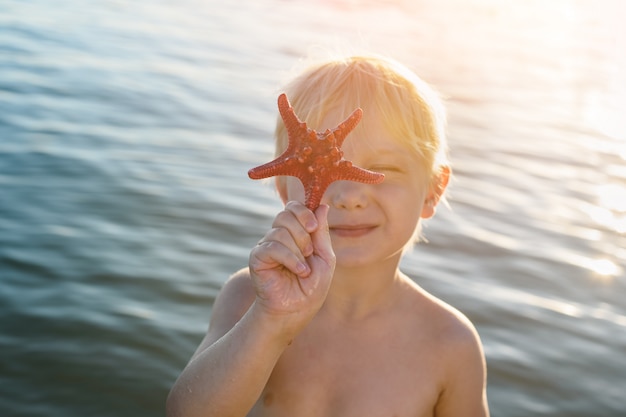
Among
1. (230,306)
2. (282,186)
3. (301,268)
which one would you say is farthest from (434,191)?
(301,268)

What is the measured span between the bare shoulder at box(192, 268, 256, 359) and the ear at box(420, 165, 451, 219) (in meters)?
0.80

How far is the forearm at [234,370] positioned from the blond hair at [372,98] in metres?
0.89

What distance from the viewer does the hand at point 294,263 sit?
280 cm

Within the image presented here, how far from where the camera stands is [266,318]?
2932mm

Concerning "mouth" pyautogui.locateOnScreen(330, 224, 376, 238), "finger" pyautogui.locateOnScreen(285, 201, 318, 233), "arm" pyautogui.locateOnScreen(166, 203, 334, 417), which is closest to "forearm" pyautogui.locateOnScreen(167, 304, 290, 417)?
"arm" pyautogui.locateOnScreen(166, 203, 334, 417)

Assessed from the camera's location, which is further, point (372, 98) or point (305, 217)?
point (372, 98)

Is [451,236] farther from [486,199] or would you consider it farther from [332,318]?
[332,318]

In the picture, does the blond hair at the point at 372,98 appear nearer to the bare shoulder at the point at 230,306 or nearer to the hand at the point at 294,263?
the bare shoulder at the point at 230,306

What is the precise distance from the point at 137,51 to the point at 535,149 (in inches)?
197

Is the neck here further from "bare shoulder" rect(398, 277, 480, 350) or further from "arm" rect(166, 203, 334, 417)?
"arm" rect(166, 203, 334, 417)

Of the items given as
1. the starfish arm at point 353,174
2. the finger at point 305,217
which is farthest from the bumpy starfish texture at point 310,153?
the finger at point 305,217

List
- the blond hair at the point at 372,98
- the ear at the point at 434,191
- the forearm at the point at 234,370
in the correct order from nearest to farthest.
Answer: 1. the forearm at the point at 234,370
2. the blond hair at the point at 372,98
3. the ear at the point at 434,191

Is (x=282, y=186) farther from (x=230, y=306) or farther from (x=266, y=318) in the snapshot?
(x=266, y=318)

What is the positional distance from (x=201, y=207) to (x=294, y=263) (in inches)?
156
